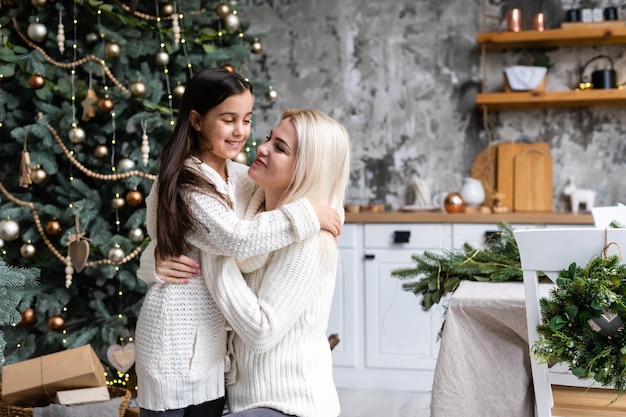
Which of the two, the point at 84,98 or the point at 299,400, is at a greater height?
the point at 84,98

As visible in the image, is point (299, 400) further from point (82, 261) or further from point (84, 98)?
point (84, 98)

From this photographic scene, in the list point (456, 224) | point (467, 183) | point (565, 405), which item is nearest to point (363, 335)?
point (456, 224)

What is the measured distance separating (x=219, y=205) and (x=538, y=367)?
2.87 feet

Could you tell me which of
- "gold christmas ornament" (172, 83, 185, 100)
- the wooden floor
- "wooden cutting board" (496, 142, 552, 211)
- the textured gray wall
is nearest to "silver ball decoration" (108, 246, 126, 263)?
"gold christmas ornament" (172, 83, 185, 100)

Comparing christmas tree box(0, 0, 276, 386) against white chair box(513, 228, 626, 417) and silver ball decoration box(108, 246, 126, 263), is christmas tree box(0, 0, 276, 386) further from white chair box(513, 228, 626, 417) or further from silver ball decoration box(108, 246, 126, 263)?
white chair box(513, 228, 626, 417)

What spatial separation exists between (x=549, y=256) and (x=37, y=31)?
104 inches

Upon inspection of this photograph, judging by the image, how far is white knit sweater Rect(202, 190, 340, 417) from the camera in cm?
153

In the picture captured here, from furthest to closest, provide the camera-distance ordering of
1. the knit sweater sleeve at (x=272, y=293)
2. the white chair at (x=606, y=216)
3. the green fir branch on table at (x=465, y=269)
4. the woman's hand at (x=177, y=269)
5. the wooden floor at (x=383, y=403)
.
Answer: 1. the wooden floor at (x=383, y=403)
2. the white chair at (x=606, y=216)
3. the green fir branch on table at (x=465, y=269)
4. the woman's hand at (x=177, y=269)
5. the knit sweater sleeve at (x=272, y=293)

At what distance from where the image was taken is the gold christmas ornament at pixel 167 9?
3.54m

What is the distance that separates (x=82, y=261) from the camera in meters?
3.23

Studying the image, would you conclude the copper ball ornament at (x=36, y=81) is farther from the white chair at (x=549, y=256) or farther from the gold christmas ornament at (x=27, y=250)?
the white chair at (x=549, y=256)

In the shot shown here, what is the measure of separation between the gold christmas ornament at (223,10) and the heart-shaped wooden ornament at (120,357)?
1.67 meters

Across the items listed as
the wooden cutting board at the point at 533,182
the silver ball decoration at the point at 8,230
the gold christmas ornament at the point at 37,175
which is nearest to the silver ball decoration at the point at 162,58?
the gold christmas ornament at the point at 37,175

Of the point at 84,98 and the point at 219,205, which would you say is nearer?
the point at 219,205
